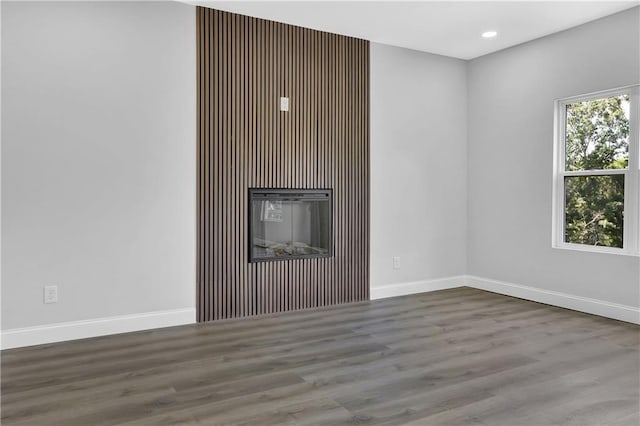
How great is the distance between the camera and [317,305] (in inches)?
169

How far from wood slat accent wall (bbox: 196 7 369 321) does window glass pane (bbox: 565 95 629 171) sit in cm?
191

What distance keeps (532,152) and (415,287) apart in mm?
1806

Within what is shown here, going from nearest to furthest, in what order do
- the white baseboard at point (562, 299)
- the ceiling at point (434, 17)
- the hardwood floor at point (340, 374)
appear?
1. the hardwood floor at point (340, 374)
2. the ceiling at point (434, 17)
3. the white baseboard at point (562, 299)

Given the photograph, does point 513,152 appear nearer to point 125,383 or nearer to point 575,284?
point 575,284

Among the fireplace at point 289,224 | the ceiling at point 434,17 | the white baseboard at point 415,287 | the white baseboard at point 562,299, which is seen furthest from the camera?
the white baseboard at point 415,287

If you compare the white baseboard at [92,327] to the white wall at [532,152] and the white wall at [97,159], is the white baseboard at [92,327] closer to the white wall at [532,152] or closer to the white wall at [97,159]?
the white wall at [97,159]

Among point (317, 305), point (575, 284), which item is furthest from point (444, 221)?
point (317, 305)

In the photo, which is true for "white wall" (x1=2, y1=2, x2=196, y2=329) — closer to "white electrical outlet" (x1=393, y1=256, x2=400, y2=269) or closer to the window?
"white electrical outlet" (x1=393, y1=256, x2=400, y2=269)

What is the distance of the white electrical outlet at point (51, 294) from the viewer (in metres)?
3.23

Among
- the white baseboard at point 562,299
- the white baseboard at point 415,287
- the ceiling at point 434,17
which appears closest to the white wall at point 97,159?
the ceiling at point 434,17

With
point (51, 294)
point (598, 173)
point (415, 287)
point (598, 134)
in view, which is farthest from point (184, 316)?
point (598, 134)

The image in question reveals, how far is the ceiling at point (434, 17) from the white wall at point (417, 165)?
430 mm

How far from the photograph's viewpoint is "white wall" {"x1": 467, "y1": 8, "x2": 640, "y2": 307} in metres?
3.88

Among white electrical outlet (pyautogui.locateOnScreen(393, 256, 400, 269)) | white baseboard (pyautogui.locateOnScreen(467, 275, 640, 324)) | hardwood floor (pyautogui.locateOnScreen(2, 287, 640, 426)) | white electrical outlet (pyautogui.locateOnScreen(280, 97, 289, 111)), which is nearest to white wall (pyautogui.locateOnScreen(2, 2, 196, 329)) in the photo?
hardwood floor (pyautogui.locateOnScreen(2, 287, 640, 426))
